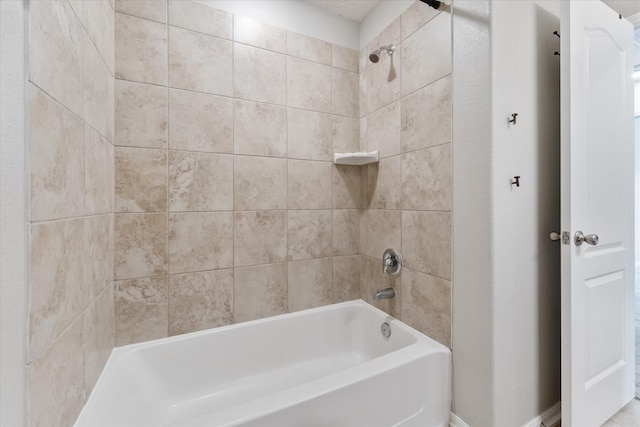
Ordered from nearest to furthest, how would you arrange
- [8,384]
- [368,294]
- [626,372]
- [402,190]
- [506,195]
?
[8,384] → [506,195] → [626,372] → [402,190] → [368,294]

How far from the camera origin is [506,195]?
1.10 metres

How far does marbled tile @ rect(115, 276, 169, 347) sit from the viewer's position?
1295 millimetres

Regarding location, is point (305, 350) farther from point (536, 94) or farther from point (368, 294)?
point (536, 94)

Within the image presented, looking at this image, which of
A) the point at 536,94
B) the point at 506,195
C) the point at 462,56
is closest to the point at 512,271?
the point at 506,195

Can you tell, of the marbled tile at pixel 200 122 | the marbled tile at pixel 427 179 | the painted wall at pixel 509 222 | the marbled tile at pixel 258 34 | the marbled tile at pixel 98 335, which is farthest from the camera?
the marbled tile at pixel 258 34

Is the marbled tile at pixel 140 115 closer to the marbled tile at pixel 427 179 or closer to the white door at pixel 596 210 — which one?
the marbled tile at pixel 427 179

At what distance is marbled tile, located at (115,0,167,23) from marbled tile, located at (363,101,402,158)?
4.26 ft

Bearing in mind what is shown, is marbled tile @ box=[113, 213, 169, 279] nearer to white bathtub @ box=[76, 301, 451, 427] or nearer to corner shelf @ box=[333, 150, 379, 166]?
white bathtub @ box=[76, 301, 451, 427]

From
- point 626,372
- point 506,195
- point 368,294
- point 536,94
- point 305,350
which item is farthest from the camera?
point 368,294

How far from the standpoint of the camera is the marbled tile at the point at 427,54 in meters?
1.26

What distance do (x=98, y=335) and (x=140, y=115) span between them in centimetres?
101

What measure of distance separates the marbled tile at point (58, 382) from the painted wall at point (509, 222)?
1.42m

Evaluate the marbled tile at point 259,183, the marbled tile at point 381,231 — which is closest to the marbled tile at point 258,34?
the marbled tile at point 259,183

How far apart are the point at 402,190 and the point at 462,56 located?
0.69m
